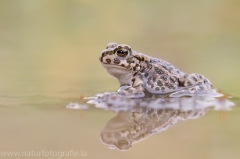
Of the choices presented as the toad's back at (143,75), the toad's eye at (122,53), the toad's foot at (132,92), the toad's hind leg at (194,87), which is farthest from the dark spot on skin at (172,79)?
the toad's eye at (122,53)

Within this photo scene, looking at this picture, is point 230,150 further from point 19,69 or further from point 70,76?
point 19,69

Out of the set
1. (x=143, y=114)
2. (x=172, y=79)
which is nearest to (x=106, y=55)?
(x=172, y=79)

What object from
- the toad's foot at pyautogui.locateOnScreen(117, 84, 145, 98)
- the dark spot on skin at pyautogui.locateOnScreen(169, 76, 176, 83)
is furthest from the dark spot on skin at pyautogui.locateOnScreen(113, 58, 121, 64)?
the dark spot on skin at pyautogui.locateOnScreen(169, 76, 176, 83)

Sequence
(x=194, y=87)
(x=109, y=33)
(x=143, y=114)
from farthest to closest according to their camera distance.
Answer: (x=109, y=33)
(x=194, y=87)
(x=143, y=114)

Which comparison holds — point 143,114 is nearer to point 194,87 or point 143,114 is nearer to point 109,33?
point 194,87

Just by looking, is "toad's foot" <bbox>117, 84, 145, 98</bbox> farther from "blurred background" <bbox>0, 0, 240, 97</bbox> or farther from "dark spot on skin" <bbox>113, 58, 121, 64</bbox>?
"blurred background" <bbox>0, 0, 240, 97</bbox>

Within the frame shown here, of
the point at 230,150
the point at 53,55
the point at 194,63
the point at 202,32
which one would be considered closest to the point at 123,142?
the point at 230,150
